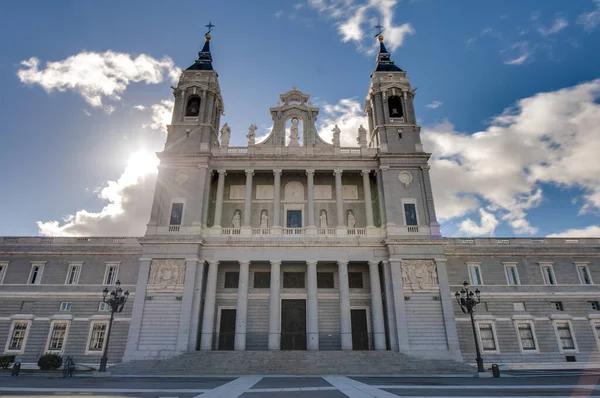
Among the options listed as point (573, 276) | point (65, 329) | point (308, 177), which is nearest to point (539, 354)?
point (573, 276)

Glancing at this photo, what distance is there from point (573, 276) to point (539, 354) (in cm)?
742

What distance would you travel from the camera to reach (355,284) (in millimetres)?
29562

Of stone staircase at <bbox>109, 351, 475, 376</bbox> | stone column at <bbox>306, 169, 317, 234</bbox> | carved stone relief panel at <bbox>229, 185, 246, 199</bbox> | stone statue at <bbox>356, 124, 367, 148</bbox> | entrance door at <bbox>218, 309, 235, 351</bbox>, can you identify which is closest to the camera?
stone staircase at <bbox>109, 351, 475, 376</bbox>

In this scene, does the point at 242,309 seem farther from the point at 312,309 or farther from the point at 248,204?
the point at 248,204

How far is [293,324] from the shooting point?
28.2m

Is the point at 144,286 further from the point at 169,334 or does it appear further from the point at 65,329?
the point at 65,329

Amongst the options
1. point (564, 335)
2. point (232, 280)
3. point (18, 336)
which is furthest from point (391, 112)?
point (18, 336)

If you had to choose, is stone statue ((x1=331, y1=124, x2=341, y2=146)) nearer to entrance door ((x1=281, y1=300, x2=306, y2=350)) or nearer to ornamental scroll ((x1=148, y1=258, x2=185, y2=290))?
entrance door ((x1=281, y1=300, x2=306, y2=350))

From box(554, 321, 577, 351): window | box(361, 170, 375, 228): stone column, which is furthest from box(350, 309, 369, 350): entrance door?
box(554, 321, 577, 351): window

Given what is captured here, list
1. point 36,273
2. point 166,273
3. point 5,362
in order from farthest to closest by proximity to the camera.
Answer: point 36,273 < point 166,273 < point 5,362

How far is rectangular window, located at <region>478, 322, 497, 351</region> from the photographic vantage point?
27672 millimetres

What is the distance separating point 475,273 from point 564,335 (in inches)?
305

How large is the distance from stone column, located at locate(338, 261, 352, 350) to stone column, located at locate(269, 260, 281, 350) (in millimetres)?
4593

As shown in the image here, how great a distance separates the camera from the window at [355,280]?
29.5m
